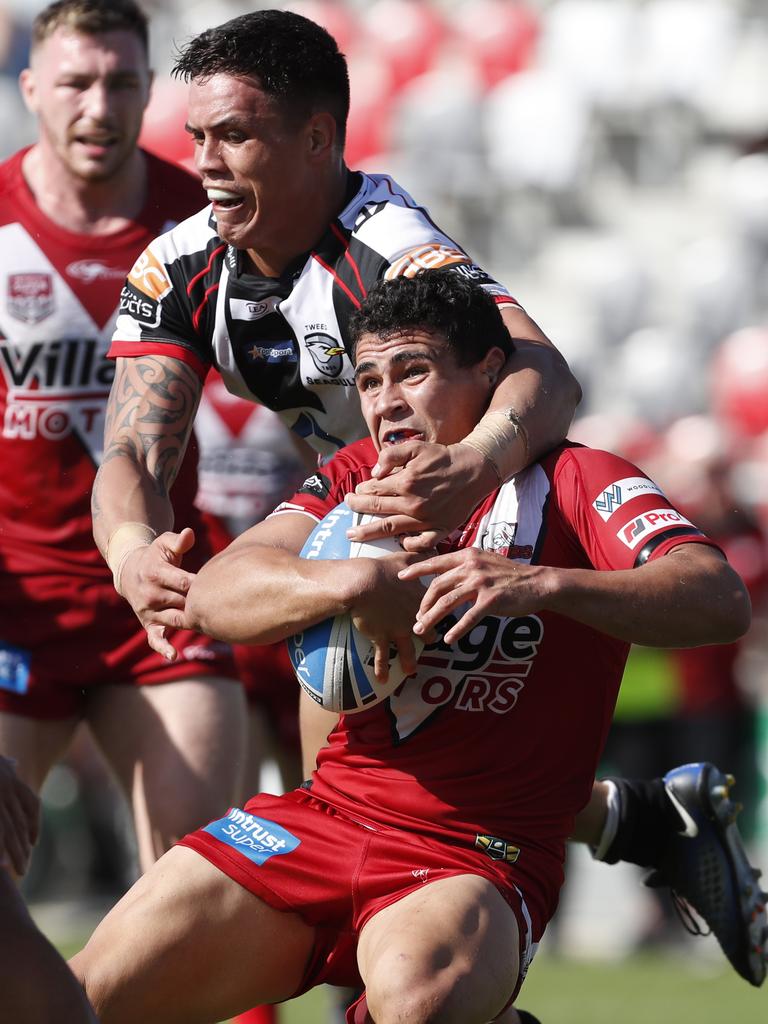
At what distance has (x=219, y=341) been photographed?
4539 mm

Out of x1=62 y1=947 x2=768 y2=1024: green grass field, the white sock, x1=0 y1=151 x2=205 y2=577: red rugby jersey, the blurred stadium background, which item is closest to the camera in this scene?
the white sock

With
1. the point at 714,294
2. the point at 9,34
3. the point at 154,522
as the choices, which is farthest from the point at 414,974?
the point at 9,34

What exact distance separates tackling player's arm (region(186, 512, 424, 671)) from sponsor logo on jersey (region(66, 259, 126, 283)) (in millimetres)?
1706

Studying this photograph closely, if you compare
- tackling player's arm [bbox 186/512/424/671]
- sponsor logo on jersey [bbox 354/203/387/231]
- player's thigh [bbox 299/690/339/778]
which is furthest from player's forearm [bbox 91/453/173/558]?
sponsor logo on jersey [bbox 354/203/387/231]

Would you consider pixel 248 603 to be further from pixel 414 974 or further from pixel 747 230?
pixel 747 230

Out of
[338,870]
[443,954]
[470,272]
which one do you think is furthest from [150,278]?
[443,954]

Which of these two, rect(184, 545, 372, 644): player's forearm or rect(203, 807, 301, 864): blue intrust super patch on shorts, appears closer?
rect(184, 545, 372, 644): player's forearm

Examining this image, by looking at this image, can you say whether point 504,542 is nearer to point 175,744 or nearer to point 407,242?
point 407,242

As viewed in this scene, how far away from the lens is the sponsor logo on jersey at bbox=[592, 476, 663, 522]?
377 cm

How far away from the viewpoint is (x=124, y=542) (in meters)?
4.16

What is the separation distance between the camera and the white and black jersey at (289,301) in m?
4.34

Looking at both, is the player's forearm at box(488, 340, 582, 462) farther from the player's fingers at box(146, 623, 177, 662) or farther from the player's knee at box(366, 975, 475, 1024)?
the player's knee at box(366, 975, 475, 1024)

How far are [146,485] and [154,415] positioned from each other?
0.75 feet

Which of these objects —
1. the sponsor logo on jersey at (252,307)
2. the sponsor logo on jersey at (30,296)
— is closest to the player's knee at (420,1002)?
the sponsor logo on jersey at (252,307)
